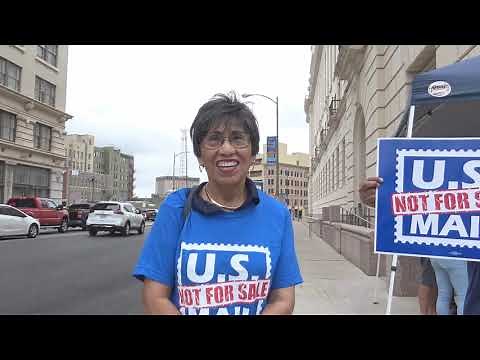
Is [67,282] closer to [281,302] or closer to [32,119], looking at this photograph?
[281,302]

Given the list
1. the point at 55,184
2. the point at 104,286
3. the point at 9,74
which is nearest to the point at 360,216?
the point at 104,286

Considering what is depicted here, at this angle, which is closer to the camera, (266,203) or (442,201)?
(266,203)

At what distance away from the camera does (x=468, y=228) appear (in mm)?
2883

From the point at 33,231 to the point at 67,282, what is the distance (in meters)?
12.9

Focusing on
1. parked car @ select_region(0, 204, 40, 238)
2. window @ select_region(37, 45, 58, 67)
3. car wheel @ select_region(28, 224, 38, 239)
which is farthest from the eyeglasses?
window @ select_region(37, 45, 58, 67)

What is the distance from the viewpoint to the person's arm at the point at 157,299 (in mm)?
1614

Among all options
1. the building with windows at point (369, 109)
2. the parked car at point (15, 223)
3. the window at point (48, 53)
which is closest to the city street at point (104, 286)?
the building with windows at point (369, 109)

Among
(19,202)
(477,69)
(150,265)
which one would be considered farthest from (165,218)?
(19,202)

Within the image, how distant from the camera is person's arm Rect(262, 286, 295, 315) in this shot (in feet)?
5.56

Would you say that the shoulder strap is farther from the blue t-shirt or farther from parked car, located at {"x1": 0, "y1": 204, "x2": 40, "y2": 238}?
parked car, located at {"x1": 0, "y1": 204, "x2": 40, "y2": 238}

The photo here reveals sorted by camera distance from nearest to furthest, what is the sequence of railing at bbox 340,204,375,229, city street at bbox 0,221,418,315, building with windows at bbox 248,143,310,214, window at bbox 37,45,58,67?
city street at bbox 0,221,418,315 → railing at bbox 340,204,375,229 → window at bbox 37,45,58,67 → building with windows at bbox 248,143,310,214
